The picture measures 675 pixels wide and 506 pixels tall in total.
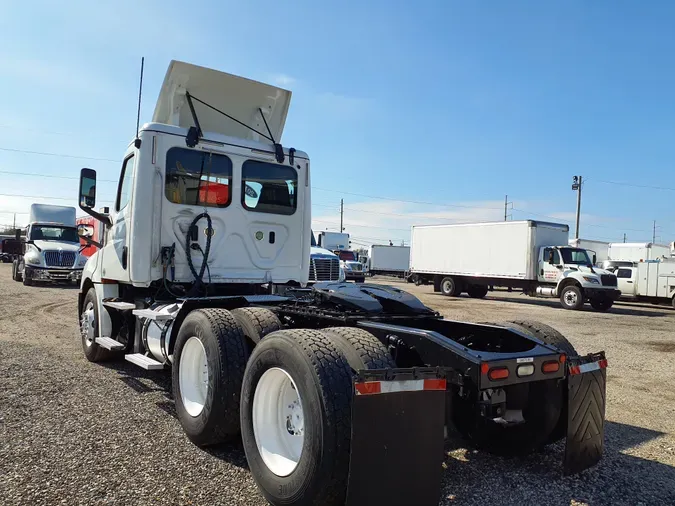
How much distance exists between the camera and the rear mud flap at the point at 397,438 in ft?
8.67

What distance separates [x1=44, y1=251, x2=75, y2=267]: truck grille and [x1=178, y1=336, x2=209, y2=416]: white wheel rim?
61.7 ft

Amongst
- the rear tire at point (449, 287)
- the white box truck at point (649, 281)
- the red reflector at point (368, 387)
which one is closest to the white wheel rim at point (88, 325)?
the red reflector at point (368, 387)

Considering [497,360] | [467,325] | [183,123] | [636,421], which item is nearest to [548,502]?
[497,360]

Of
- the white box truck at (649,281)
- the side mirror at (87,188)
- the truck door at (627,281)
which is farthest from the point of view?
the truck door at (627,281)

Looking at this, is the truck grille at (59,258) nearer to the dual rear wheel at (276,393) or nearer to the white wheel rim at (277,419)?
the dual rear wheel at (276,393)

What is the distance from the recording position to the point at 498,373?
305cm

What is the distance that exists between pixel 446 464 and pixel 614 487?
1.12 m

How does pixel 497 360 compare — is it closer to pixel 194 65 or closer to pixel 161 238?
pixel 161 238

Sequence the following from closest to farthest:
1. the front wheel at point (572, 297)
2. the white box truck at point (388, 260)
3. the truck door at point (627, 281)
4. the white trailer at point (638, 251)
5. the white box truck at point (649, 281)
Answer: the front wheel at point (572, 297) → the white box truck at point (649, 281) → the truck door at point (627, 281) → the white trailer at point (638, 251) → the white box truck at point (388, 260)

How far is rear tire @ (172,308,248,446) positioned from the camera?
3.89 metres

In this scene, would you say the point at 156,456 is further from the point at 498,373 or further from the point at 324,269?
the point at 324,269

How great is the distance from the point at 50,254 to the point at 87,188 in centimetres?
1650

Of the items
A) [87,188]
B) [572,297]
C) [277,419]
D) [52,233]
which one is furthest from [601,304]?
[52,233]

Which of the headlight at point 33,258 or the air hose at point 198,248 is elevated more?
the air hose at point 198,248
